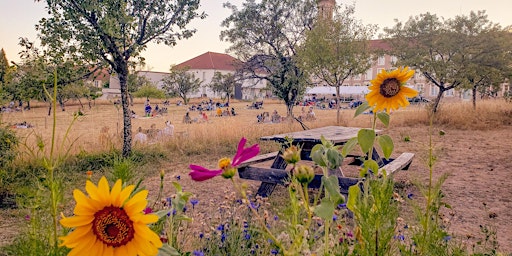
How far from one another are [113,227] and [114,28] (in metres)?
6.33

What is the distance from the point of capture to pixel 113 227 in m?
0.59

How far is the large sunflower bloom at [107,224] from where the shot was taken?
56 cm

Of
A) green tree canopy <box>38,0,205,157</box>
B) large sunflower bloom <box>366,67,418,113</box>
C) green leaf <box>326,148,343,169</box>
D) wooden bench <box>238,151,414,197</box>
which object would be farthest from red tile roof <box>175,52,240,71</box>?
green leaf <box>326,148,343,169</box>

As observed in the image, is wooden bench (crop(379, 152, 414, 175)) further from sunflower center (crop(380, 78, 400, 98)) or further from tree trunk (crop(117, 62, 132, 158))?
tree trunk (crop(117, 62, 132, 158))

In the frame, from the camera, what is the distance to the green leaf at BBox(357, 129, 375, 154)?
2.90 feet

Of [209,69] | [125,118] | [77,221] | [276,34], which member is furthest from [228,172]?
[209,69]

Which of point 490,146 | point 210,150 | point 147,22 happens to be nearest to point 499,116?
point 490,146

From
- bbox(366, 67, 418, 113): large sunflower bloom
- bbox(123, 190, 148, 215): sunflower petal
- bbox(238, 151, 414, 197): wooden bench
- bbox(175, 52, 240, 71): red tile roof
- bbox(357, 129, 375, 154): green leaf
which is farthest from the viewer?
bbox(175, 52, 240, 71): red tile roof

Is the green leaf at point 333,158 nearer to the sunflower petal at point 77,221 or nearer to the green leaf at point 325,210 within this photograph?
the green leaf at point 325,210

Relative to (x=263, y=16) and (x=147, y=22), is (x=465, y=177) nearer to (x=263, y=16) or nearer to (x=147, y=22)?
(x=147, y=22)

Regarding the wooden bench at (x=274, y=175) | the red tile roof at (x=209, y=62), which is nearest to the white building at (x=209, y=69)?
the red tile roof at (x=209, y=62)

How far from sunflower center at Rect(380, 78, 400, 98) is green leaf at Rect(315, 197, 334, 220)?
1.89 ft

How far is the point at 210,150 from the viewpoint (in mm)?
7766

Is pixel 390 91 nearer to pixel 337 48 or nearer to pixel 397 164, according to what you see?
pixel 397 164
